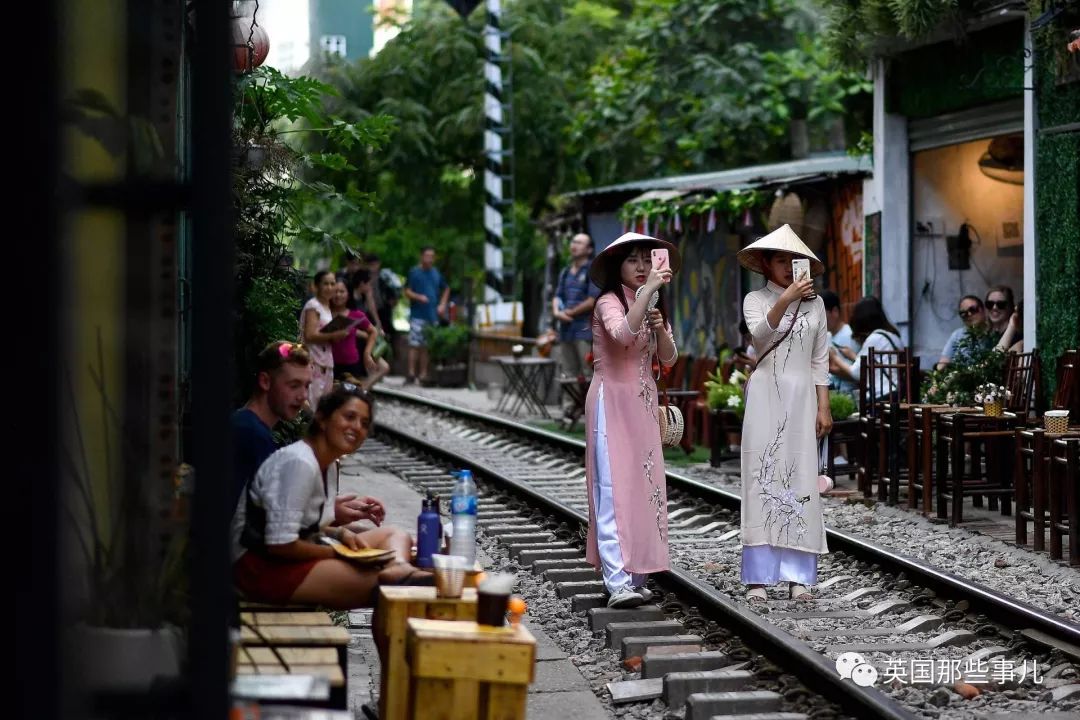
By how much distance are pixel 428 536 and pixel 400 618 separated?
71 centimetres

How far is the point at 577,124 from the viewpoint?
32.5 meters

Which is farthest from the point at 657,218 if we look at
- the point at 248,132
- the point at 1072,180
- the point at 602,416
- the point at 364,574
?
the point at 364,574

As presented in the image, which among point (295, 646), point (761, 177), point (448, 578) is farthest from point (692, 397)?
point (295, 646)

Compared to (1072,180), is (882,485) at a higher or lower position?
lower

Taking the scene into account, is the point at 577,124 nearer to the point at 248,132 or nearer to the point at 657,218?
the point at 657,218

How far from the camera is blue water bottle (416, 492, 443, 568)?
648 cm

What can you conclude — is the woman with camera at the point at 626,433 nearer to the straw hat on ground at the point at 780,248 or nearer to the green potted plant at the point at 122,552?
the straw hat on ground at the point at 780,248

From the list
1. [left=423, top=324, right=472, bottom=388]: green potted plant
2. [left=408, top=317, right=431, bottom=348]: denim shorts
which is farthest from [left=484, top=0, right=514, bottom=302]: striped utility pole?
[left=408, top=317, right=431, bottom=348]: denim shorts

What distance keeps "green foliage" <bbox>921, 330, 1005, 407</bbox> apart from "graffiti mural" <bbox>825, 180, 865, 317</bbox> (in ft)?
21.4

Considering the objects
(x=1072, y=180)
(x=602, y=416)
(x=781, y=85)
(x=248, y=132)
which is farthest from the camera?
(x=781, y=85)

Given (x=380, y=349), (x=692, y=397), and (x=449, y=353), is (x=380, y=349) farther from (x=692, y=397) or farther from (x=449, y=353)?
(x=449, y=353)

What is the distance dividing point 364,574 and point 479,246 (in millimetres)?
32029

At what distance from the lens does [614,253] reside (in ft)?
28.7

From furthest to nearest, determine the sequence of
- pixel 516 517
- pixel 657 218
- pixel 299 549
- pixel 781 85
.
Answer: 1. pixel 781 85
2. pixel 657 218
3. pixel 516 517
4. pixel 299 549
